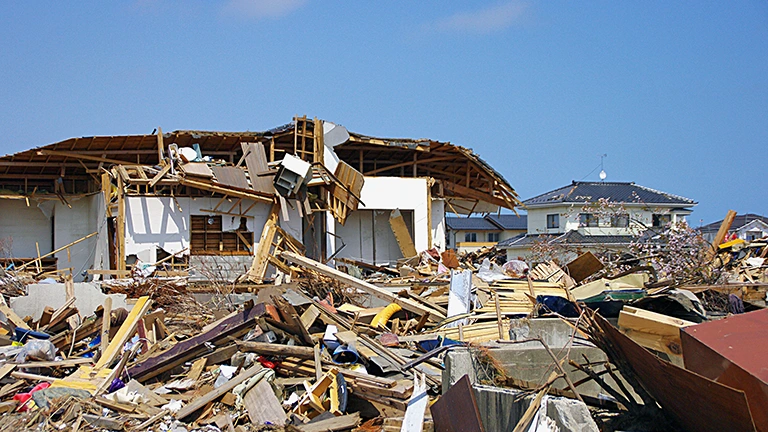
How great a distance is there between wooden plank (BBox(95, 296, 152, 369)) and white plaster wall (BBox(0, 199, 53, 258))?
16721 millimetres

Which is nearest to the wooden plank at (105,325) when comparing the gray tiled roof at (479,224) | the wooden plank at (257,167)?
the wooden plank at (257,167)

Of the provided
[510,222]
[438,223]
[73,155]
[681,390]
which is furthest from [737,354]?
[510,222]

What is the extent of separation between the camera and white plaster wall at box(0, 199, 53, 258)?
983 inches

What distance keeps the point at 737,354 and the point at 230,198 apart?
55.6 ft

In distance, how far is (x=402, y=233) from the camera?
71.9ft

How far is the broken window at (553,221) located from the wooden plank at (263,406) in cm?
3540

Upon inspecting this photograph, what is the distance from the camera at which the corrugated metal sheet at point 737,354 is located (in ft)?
13.1

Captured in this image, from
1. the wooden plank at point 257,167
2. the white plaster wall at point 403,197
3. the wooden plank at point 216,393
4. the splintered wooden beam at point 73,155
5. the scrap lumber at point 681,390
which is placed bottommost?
the wooden plank at point 216,393

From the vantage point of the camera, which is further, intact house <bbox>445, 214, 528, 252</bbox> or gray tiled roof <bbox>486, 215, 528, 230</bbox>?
gray tiled roof <bbox>486, 215, 528, 230</bbox>

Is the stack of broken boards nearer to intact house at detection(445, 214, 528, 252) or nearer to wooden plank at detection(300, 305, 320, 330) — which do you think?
wooden plank at detection(300, 305, 320, 330)

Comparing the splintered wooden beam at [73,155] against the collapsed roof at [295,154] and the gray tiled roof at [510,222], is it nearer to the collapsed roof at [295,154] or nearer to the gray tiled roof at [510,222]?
the collapsed roof at [295,154]

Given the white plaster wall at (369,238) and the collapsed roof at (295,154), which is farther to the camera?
the white plaster wall at (369,238)

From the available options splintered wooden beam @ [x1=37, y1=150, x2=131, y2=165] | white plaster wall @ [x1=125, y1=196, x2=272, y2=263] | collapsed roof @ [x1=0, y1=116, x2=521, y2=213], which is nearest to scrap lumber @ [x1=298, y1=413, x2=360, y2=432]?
white plaster wall @ [x1=125, y1=196, x2=272, y2=263]

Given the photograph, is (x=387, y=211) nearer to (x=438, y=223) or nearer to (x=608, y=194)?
(x=438, y=223)
